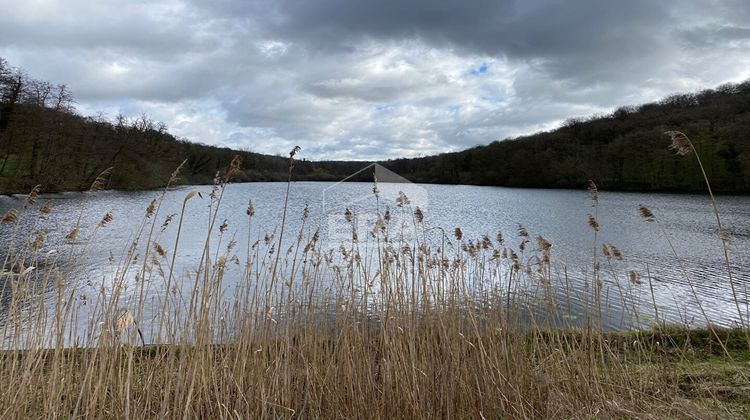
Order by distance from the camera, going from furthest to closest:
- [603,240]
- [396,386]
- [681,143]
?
[603,240] → [396,386] → [681,143]

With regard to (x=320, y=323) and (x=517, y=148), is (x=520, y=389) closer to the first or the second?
(x=320, y=323)

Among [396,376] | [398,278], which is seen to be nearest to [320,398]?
[396,376]

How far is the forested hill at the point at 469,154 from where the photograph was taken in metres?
33.5

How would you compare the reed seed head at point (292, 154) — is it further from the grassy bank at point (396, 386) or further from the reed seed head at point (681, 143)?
the reed seed head at point (681, 143)

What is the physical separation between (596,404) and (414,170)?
81.3 metres

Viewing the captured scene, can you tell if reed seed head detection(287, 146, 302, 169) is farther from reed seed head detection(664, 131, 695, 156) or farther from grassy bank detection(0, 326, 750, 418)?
reed seed head detection(664, 131, 695, 156)

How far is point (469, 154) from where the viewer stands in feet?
326

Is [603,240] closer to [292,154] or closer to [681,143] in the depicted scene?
[681,143]

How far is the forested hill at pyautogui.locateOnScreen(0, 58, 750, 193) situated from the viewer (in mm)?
33469

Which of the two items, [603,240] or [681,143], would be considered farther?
[603,240]

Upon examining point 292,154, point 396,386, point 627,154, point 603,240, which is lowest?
point 603,240

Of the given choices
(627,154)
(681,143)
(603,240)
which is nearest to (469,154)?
(627,154)

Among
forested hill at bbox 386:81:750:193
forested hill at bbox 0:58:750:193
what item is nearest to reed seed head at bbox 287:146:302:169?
forested hill at bbox 0:58:750:193

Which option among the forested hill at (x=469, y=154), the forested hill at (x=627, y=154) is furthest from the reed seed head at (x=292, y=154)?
the forested hill at (x=627, y=154)
